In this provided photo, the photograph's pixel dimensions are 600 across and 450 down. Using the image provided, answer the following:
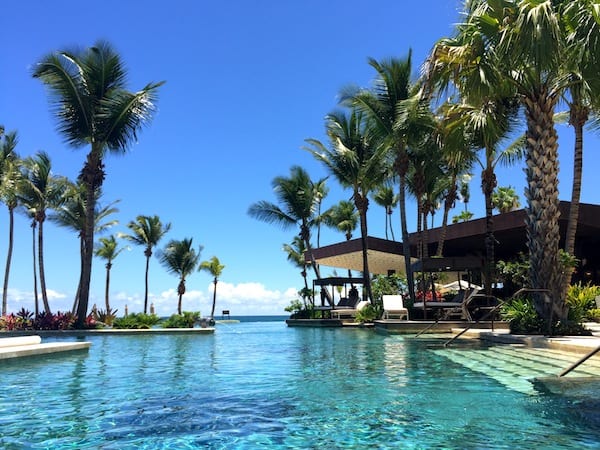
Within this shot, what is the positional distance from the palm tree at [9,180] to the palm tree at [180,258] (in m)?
14.0

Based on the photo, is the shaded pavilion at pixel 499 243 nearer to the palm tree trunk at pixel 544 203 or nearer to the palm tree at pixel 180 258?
the palm tree trunk at pixel 544 203

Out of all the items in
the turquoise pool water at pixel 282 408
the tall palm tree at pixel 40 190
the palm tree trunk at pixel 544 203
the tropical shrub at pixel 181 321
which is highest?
the tall palm tree at pixel 40 190

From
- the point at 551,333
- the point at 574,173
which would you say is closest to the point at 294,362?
the point at 551,333

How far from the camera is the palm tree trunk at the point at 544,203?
1102 cm

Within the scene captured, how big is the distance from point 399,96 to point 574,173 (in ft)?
26.8

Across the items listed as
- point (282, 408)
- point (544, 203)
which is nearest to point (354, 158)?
point (544, 203)

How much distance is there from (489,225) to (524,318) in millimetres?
6455

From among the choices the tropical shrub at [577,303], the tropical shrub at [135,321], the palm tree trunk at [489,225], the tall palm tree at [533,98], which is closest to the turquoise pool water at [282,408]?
the tall palm tree at [533,98]

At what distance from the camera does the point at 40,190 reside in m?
27.3

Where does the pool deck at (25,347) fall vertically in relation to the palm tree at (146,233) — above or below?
below

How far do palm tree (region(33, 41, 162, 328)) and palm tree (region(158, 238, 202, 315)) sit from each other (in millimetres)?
20919

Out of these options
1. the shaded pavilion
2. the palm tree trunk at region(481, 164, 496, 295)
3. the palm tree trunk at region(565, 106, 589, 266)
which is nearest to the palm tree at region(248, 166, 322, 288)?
the shaded pavilion

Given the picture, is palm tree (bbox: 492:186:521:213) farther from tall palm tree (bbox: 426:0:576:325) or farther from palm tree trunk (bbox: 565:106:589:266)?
tall palm tree (bbox: 426:0:576:325)

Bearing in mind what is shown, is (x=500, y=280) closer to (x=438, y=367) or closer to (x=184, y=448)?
(x=438, y=367)
